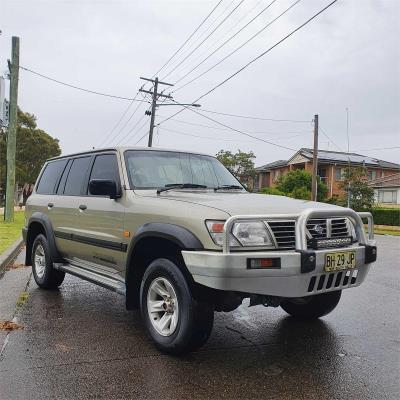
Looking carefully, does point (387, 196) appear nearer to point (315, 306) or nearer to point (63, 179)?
point (315, 306)

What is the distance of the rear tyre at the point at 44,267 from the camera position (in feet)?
20.7

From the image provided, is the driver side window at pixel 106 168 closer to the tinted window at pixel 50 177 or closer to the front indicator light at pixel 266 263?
the tinted window at pixel 50 177

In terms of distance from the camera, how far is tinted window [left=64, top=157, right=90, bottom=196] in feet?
19.1

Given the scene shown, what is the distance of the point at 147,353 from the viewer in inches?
160

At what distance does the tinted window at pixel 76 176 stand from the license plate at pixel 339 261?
10.9ft

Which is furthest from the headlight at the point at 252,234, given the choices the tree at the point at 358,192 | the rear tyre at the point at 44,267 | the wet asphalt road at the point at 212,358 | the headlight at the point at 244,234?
the tree at the point at 358,192

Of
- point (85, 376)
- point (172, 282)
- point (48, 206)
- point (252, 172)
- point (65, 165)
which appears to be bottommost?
point (85, 376)

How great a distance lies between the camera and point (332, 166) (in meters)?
47.1

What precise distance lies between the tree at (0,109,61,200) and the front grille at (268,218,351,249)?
41.1 metres

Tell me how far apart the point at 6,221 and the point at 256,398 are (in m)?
17.4

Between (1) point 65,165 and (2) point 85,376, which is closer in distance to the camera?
(2) point 85,376

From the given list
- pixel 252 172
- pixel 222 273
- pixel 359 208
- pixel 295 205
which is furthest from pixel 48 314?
pixel 252 172

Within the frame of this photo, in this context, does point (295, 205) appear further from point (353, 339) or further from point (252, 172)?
point (252, 172)

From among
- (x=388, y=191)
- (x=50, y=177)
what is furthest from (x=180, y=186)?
(x=388, y=191)
